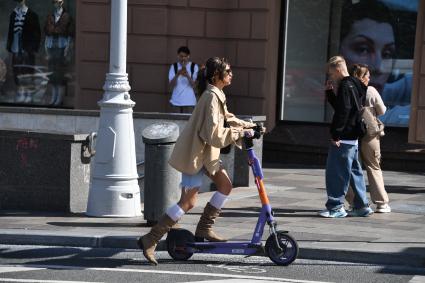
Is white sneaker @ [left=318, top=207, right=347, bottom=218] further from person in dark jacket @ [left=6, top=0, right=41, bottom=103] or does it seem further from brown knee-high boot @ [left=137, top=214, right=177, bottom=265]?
person in dark jacket @ [left=6, top=0, right=41, bottom=103]

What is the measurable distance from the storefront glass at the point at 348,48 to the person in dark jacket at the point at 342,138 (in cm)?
661

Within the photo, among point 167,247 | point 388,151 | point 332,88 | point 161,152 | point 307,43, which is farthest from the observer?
point 307,43

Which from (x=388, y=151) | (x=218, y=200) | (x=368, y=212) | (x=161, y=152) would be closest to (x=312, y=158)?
(x=388, y=151)

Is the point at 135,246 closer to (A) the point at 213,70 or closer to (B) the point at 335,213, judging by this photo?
(A) the point at 213,70

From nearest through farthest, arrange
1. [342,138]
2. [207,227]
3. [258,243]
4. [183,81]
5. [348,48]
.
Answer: [258,243]
[207,227]
[342,138]
[183,81]
[348,48]

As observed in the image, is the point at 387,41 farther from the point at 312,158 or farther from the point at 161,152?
the point at 161,152

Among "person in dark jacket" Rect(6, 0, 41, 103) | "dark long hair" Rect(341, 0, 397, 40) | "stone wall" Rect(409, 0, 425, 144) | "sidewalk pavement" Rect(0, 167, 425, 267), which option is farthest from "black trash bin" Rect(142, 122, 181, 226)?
"person in dark jacket" Rect(6, 0, 41, 103)

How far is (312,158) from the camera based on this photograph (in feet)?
59.5

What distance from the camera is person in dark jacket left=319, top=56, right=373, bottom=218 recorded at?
11.5 metres

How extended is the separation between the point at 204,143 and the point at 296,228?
2147 mm

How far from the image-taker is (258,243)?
359 inches

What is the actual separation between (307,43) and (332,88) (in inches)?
306

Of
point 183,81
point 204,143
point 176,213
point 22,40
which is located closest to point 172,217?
point 176,213

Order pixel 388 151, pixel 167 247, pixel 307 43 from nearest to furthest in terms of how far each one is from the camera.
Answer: pixel 167 247 → pixel 388 151 → pixel 307 43
